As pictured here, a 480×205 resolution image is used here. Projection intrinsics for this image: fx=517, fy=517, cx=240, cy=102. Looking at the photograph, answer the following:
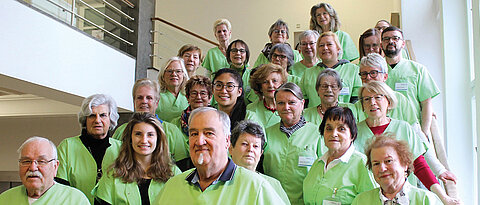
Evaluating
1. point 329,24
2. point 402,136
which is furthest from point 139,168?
point 329,24

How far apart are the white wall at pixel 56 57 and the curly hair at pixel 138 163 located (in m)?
2.45

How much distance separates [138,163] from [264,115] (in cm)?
119

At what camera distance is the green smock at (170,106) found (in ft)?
15.4

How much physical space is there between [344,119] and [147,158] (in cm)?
124

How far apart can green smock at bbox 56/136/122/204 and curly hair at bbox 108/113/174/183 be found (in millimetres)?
182

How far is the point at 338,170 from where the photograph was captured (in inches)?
120

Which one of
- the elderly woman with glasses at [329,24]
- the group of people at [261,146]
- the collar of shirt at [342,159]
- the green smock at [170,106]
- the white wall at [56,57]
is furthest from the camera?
the elderly woman with glasses at [329,24]

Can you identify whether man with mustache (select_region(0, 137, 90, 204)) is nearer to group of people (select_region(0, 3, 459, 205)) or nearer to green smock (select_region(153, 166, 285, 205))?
group of people (select_region(0, 3, 459, 205))

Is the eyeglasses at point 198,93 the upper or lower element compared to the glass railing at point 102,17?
lower

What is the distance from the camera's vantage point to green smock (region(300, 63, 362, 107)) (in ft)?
14.7

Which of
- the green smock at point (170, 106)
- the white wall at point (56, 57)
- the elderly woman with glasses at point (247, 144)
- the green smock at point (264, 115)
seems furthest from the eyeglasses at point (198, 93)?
the white wall at point (56, 57)

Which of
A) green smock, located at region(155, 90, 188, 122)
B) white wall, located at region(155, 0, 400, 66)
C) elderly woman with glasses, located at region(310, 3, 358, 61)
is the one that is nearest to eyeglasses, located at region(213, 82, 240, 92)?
green smock, located at region(155, 90, 188, 122)

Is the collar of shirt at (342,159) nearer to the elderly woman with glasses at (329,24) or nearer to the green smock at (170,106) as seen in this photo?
the green smock at (170,106)

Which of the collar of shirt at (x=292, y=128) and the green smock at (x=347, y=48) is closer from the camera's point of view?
the collar of shirt at (x=292, y=128)
